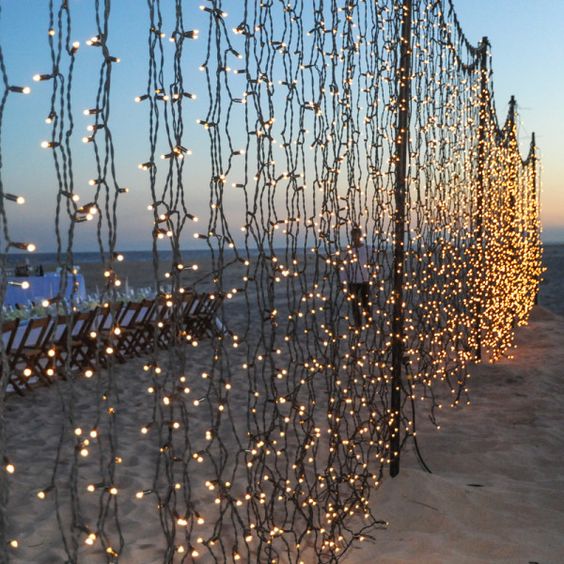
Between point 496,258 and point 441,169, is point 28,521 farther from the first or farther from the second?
point 496,258

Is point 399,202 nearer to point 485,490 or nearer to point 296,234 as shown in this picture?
point 296,234

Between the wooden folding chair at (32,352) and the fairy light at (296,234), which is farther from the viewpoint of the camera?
the wooden folding chair at (32,352)

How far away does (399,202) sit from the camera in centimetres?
375

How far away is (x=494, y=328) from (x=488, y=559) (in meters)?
4.64

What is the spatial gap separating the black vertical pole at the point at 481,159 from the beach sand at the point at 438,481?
657 millimetres

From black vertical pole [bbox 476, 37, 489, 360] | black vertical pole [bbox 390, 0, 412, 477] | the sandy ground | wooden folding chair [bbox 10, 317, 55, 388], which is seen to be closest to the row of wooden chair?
wooden folding chair [bbox 10, 317, 55, 388]

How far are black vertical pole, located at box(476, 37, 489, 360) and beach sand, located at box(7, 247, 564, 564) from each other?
657 millimetres

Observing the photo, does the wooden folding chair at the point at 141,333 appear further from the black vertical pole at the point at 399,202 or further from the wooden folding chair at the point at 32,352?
the black vertical pole at the point at 399,202

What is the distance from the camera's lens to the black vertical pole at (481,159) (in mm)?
6785

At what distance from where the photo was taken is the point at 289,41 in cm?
261

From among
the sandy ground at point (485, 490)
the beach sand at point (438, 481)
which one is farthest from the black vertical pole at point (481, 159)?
the sandy ground at point (485, 490)

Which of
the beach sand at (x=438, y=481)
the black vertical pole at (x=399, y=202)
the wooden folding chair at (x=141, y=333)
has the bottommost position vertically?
the beach sand at (x=438, y=481)

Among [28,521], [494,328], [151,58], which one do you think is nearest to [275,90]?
[151,58]

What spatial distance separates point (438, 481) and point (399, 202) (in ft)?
4.99
